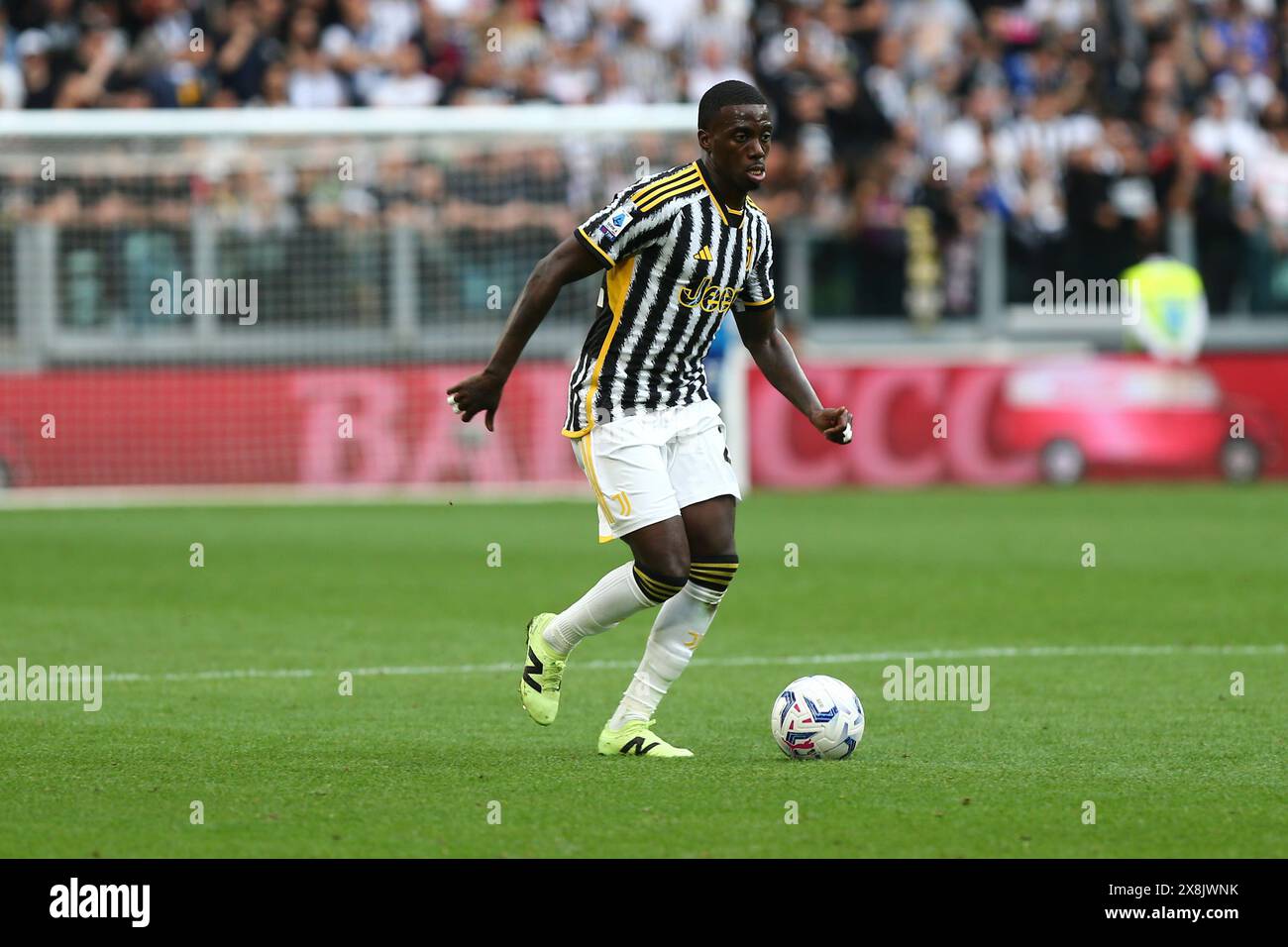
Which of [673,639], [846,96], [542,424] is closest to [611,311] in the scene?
[673,639]

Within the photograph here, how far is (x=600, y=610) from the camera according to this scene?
7402mm

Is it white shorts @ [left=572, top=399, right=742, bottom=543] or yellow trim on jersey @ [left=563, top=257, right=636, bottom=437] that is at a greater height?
yellow trim on jersey @ [left=563, top=257, right=636, bottom=437]

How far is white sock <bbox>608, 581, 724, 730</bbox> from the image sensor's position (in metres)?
7.42

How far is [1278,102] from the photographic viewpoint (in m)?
25.2

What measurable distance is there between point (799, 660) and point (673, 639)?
2.69m

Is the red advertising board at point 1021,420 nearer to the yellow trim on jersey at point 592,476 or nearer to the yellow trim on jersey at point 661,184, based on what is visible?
the yellow trim on jersey at point 592,476

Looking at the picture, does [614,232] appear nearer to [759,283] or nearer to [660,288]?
[660,288]

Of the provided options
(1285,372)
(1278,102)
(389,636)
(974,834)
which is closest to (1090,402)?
(1285,372)

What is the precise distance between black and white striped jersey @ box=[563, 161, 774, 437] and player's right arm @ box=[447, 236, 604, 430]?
8 cm

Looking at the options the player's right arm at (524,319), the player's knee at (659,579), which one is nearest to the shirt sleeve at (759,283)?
the player's right arm at (524,319)

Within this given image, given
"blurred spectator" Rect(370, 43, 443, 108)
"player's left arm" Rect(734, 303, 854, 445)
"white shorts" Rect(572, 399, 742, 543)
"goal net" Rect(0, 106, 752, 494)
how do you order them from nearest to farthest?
"white shorts" Rect(572, 399, 742, 543) → "player's left arm" Rect(734, 303, 854, 445) → "goal net" Rect(0, 106, 752, 494) → "blurred spectator" Rect(370, 43, 443, 108)

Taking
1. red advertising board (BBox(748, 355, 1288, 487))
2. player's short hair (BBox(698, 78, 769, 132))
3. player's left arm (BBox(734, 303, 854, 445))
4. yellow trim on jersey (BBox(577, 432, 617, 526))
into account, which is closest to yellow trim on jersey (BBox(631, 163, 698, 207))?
player's short hair (BBox(698, 78, 769, 132))

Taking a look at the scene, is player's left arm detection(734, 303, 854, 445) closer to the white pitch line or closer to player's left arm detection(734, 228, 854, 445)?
player's left arm detection(734, 228, 854, 445)
